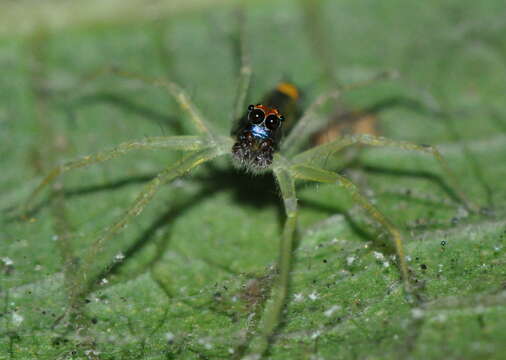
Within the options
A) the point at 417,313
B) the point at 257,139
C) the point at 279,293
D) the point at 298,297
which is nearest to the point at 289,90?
the point at 257,139

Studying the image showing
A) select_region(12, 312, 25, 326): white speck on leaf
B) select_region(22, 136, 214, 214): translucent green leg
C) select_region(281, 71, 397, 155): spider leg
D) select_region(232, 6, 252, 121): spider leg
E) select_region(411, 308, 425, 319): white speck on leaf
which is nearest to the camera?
select_region(411, 308, 425, 319): white speck on leaf

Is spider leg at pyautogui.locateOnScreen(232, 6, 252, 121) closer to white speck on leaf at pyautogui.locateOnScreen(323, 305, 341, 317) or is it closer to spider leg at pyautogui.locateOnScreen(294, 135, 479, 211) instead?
spider leg at pyautogui.locateOnScreen(294, 135, 479, 211)

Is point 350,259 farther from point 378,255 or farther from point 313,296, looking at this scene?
point 313,296

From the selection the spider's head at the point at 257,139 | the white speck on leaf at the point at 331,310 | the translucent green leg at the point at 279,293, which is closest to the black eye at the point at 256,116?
the spider's head at the point at 257,139

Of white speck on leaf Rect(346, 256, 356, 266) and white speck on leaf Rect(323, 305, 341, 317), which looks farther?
white speck on leaf Rect(346, 256, 356, 266)

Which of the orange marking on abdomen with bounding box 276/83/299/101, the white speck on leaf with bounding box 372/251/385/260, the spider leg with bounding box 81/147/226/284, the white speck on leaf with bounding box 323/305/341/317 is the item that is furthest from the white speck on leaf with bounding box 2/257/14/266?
the orange marking on abdomen with bounding box 276/83/299/101

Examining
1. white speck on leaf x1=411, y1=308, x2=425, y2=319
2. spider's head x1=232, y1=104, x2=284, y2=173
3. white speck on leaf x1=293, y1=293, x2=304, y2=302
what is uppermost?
spider's head x1=232, y1=104, x2=284, y2=173

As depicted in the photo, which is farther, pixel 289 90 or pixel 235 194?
pixel 289 90
